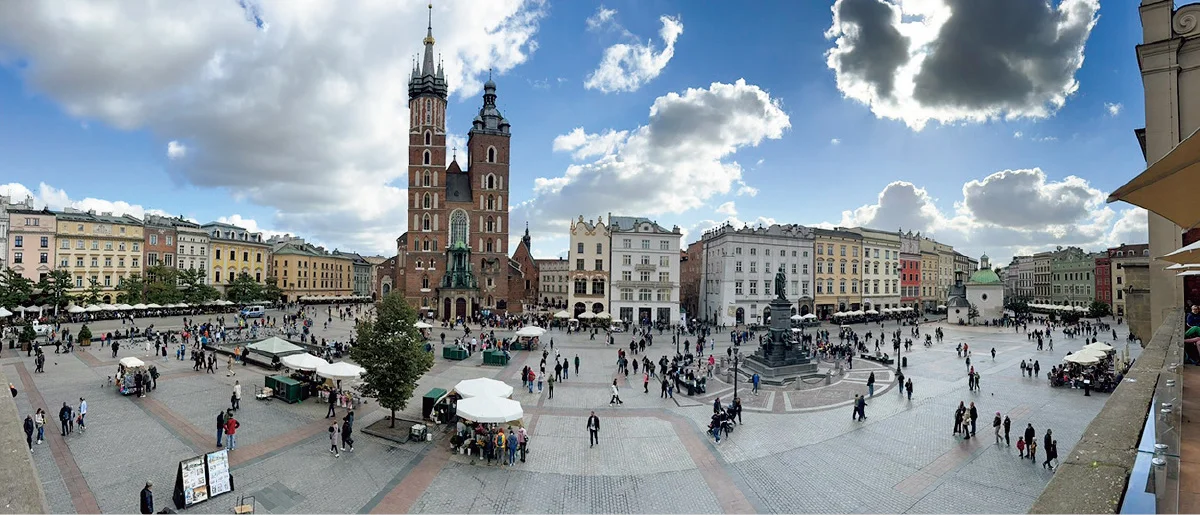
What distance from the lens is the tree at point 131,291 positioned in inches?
2096

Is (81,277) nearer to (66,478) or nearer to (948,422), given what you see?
(66,478)

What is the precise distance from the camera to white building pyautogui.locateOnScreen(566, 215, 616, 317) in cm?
5653

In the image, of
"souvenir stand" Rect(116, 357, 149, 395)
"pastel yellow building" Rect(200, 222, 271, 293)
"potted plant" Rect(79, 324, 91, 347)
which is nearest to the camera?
"souvenir stand" Rect(116, 357, 149, 395)

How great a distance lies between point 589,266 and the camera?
56.9 m

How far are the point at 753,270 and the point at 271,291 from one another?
72.7m

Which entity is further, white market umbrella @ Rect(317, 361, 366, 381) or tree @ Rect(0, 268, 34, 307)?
tree @ Rect(0, 268, 34, 307)

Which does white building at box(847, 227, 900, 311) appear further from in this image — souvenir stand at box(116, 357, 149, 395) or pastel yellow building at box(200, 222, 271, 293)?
pastel yellow building at box(200, 222, 271, 293)

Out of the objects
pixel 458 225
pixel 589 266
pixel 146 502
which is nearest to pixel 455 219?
pixel 458 225

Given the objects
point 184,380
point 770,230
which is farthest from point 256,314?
point 770,230

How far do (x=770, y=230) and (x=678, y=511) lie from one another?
53.5m

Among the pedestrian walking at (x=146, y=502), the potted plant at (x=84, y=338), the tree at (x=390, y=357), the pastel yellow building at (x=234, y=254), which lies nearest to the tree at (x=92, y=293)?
the pastel yellow building at (x=234, y=254)

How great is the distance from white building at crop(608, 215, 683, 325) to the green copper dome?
124ft

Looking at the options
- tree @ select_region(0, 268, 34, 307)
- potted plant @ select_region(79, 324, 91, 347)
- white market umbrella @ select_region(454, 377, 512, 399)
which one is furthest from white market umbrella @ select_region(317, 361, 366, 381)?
tree @ select_region(0, 268, 34, 307)

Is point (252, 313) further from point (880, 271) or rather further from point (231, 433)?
point (880, 271)
